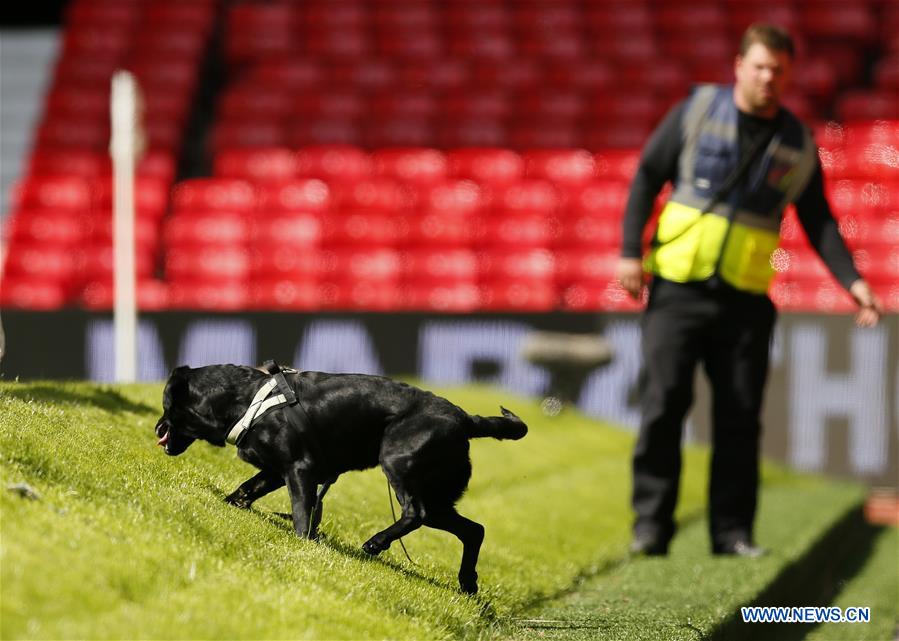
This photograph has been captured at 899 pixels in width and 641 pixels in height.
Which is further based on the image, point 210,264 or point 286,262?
point 210,264

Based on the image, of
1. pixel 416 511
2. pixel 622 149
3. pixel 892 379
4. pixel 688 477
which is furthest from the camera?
pixel 622 149

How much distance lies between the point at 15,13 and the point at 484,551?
15653mm

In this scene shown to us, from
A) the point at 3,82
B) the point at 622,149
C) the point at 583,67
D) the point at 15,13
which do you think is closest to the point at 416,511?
the point at 622,149

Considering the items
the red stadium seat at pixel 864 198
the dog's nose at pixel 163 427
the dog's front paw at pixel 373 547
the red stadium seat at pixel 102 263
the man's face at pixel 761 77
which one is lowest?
the red stadium seat at pixel 102 263

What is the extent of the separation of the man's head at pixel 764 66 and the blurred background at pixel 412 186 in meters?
5.10

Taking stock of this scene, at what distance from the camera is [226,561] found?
12.0 ft

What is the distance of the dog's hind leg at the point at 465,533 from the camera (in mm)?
4000

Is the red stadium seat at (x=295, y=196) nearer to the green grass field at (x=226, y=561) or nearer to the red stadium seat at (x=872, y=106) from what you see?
the red stadium seat at (x=872, y=106)

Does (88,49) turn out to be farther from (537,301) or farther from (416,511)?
(416,511)

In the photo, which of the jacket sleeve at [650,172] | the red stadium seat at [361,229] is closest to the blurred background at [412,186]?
the red stadium seat at [361,229]

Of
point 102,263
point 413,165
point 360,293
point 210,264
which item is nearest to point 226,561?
point 360,293

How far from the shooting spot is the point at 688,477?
9.84 metres

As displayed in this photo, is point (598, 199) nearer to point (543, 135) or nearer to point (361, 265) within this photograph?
point (543, 135)

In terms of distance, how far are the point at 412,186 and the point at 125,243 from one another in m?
3.55
